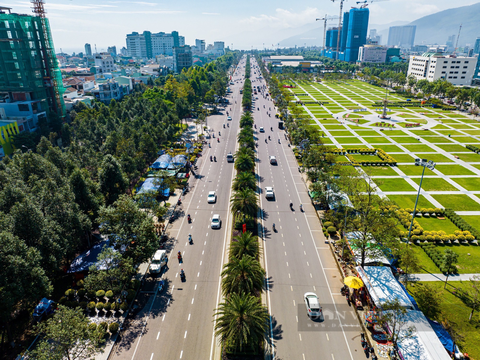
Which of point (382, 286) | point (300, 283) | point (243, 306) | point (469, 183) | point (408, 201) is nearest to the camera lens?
point (243, 306)

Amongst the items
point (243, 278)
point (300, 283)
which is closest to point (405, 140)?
point (300, 283)

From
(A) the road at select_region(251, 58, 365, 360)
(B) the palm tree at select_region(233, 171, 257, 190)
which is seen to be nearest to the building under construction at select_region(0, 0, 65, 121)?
(B) the palm tree at select_region(233, 171, 257, 190)

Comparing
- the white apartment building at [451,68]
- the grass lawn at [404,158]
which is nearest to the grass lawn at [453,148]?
the grass lawn at [404,158]

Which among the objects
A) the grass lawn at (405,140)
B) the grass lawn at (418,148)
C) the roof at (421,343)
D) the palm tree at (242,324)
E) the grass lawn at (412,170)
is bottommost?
the roof at (421,343)

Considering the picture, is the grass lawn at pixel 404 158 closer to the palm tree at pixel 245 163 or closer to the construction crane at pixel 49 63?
the palm tree at pixel 245 163

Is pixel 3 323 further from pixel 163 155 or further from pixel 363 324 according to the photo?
pixel 163 155

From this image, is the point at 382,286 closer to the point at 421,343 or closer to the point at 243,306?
the point at 421,343

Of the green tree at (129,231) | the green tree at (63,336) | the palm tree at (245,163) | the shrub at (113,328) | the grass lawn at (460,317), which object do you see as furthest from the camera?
the palm tree at (245,163)
